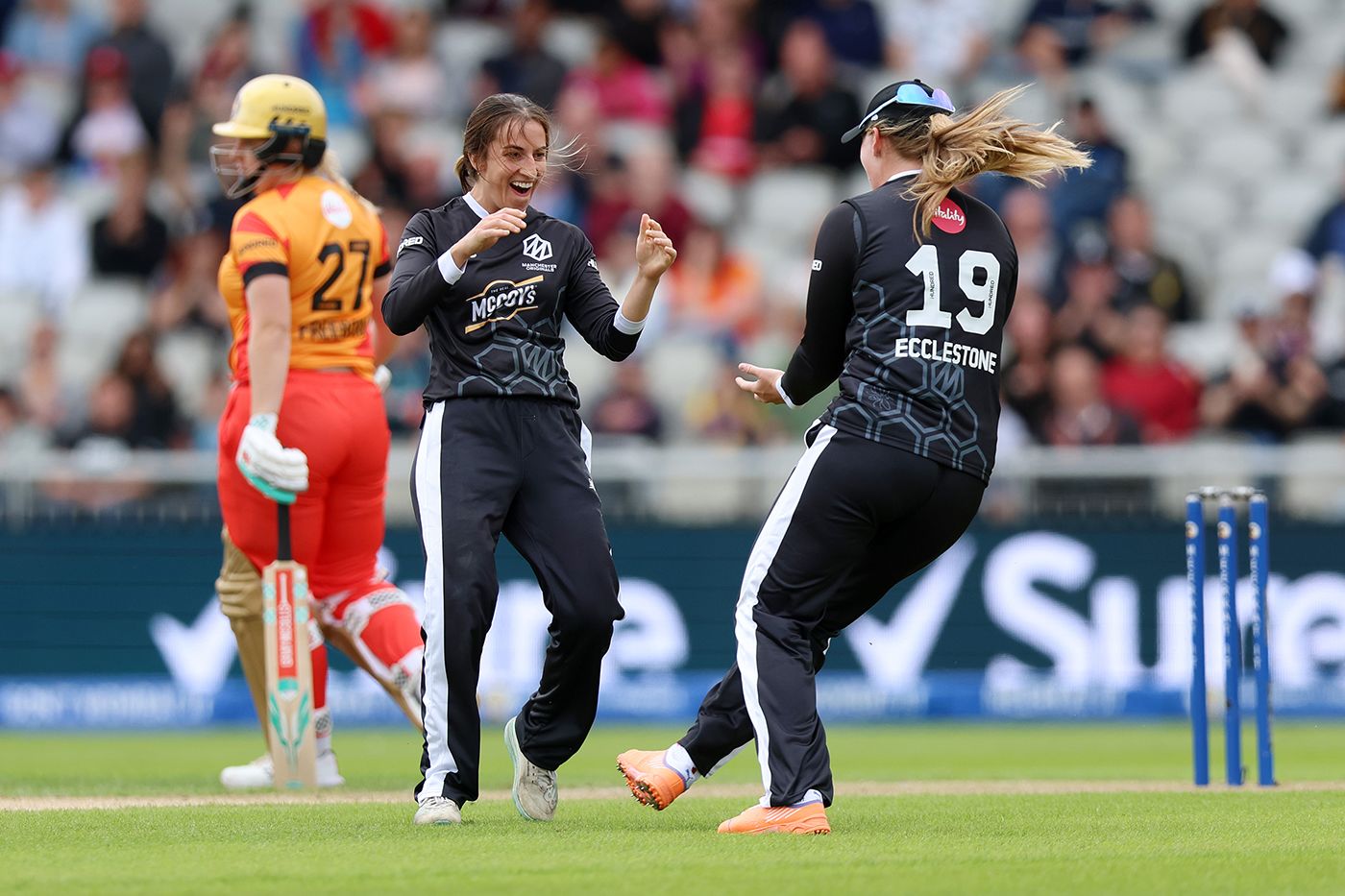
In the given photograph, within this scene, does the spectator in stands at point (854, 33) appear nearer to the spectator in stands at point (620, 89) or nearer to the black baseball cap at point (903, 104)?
the spectator in stands at point (620, 89)

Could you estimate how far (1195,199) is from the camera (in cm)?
1714

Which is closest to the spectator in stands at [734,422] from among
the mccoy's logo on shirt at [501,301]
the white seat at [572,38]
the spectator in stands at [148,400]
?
the spectator in stands at [148,400]

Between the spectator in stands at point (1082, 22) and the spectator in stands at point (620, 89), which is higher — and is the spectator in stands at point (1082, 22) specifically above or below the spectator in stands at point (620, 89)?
above

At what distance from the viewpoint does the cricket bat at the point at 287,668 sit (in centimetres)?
786

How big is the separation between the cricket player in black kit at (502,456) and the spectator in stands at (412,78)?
10488mm

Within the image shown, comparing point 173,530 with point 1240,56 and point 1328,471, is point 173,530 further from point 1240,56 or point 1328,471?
point 1240,56

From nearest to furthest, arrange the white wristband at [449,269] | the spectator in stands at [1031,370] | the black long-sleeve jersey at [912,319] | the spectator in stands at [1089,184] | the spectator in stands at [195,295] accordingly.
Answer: the black long-sleeve jersey at [912,319], the white wristband at [449,269], the spectator in stands at [1031,370], the spectator in stands at [195,295], the spectator in stands at [1089,184]

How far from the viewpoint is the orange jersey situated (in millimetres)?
7852

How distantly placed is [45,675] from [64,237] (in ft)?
14.7

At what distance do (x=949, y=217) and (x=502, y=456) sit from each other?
5.31 feet

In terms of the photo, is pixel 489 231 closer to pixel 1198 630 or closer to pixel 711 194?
pixel 1198 630

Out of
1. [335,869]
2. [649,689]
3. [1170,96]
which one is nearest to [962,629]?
[649,689]

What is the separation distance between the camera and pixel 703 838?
605cm

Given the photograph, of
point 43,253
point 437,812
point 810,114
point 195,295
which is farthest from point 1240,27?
point 437,812
